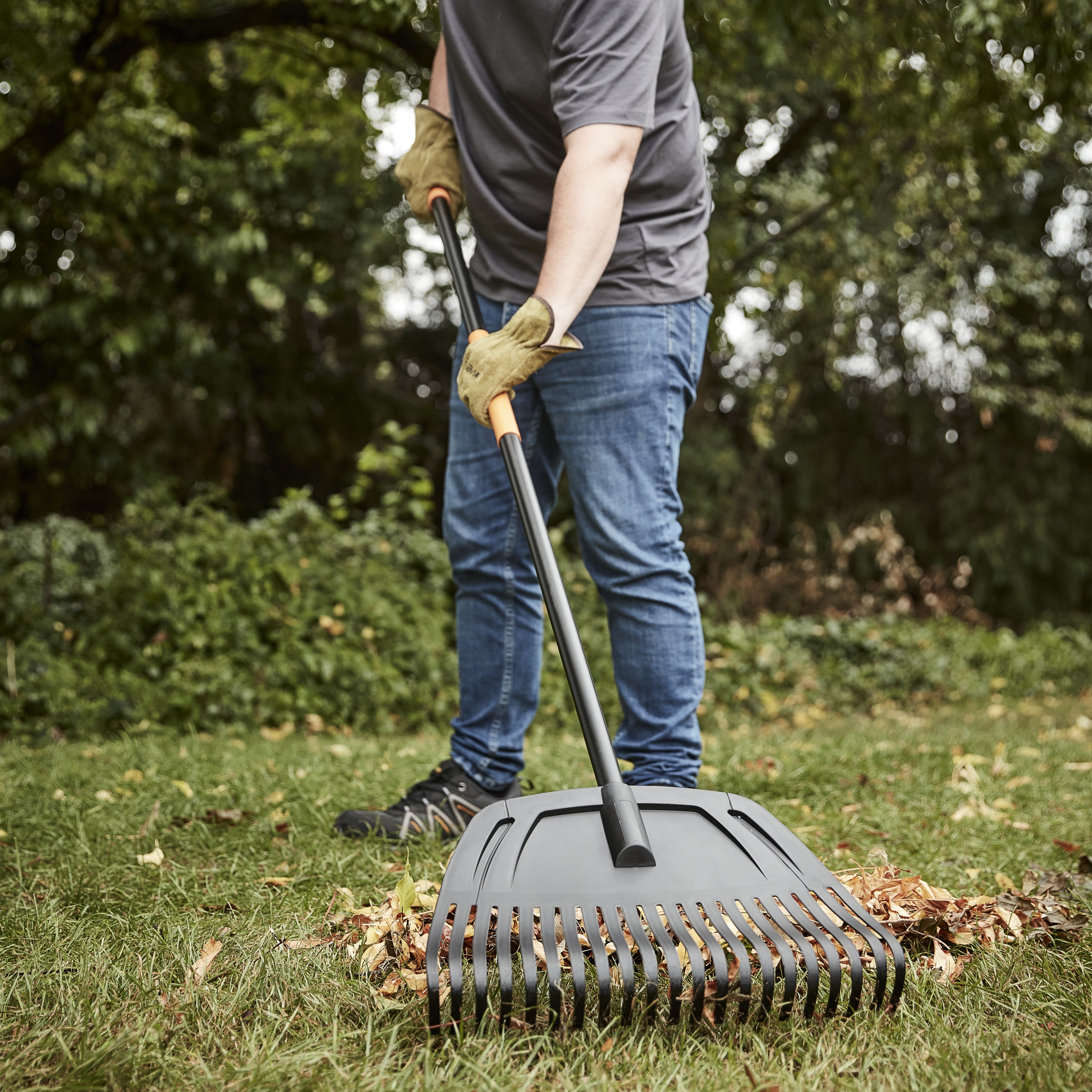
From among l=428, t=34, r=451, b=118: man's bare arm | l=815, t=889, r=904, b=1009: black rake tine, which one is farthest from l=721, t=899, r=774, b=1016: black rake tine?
l=428, t=34, r=451, b=118: man's bare arm

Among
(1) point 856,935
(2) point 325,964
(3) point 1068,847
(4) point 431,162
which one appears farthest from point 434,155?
(3) point 1068,847

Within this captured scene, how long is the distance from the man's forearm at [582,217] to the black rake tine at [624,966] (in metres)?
1.01

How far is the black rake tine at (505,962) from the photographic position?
44.9 inches

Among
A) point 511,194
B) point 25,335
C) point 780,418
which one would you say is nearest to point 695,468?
point 780,418

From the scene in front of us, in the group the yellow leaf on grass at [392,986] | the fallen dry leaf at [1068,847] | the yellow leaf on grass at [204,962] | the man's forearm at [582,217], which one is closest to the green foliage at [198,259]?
the man's forearm at [582,217]

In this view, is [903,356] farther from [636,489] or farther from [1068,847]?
Result: [636,489]

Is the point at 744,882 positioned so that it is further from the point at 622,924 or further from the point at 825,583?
the point at 825,583

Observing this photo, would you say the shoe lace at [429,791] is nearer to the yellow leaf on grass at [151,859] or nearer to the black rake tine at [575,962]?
the yellow leaf on grass at [151,859]

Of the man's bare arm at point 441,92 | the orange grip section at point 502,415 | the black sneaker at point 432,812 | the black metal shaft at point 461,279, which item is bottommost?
the black sneaker at point 432,812

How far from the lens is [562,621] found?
62.1 inches

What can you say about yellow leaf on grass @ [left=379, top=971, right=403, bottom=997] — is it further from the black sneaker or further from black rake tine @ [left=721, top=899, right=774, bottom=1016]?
the black sneaker

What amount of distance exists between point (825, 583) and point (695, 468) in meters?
1.51

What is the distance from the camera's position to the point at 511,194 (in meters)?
2.11

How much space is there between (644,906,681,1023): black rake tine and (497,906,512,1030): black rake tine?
0.16 m
